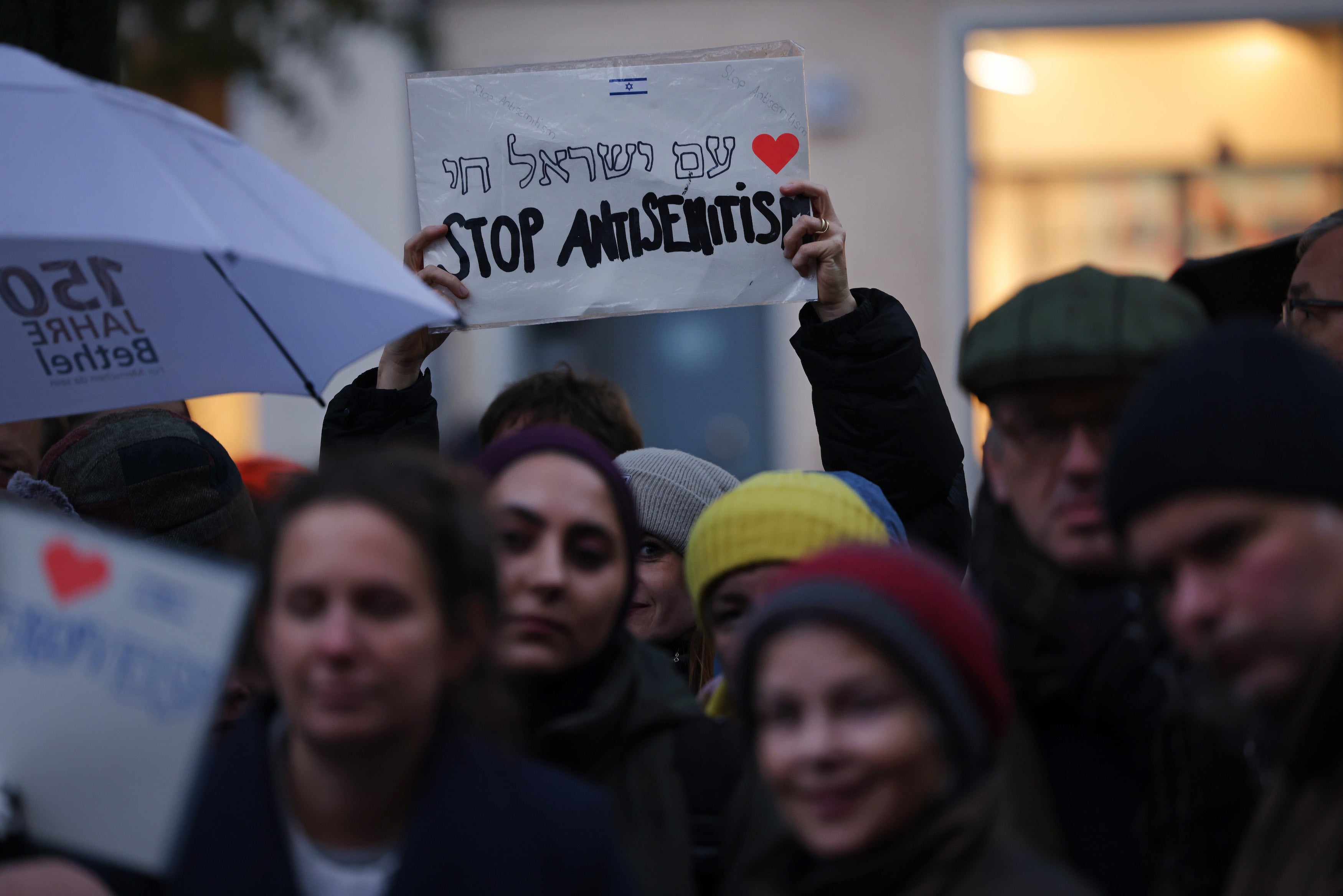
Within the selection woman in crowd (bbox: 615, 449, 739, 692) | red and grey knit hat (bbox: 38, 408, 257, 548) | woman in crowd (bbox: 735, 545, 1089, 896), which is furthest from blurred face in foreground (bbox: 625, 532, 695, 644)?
woman in crowd (bbox: 735, 545, 1089, 896)

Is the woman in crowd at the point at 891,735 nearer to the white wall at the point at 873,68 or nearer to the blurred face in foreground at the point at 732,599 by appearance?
the blurred face in foreground at the point at 732,599

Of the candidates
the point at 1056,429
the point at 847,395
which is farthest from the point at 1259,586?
the point at 847,395

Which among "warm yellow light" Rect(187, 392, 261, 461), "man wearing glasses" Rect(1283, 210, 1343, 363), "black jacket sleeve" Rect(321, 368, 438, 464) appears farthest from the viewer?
"warm yellow light" Rect(187, 392, 261, 461)

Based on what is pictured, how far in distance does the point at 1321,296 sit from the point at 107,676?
238cm

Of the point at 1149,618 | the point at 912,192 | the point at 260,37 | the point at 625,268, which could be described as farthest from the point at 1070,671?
the point at 912,192

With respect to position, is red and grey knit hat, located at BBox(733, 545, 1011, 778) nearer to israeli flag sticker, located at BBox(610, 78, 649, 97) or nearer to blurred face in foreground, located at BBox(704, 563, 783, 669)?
blurred face in foreground, located at BBox(704, 563, 783, 669)

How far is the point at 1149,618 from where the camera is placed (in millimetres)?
2012

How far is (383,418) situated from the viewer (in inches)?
126

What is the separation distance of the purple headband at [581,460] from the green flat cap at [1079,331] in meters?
0.63

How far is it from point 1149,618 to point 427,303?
4.19ft

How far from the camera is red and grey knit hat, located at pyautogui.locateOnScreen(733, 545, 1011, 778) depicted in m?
1.80

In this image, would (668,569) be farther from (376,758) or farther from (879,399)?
(376,758)

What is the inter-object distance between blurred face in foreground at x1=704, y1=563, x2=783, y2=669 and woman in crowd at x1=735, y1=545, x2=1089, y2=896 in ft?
2.00

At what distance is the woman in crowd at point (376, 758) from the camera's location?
1.84 m
